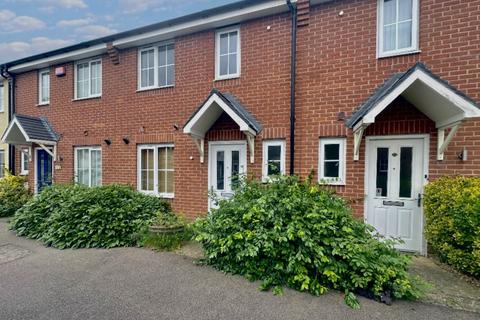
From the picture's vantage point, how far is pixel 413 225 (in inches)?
211

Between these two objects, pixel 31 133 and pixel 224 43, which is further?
pixel 31 133

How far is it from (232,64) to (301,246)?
513 cm

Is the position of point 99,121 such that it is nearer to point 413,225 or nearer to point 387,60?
point 387,60

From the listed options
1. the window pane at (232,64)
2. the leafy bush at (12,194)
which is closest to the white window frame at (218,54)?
the window pane at (232,64)

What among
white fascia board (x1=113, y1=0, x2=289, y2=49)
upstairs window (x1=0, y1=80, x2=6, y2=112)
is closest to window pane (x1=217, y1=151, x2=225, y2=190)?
white fascia board (x1=113, y1=0, x2=289, y2=49)

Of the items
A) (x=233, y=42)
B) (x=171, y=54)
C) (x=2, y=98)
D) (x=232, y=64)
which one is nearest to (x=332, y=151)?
(x=232, y=64)

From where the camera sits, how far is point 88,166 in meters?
9.04

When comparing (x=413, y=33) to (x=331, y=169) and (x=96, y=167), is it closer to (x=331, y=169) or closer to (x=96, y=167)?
(x=331, y=169)

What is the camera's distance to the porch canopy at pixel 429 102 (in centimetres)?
416

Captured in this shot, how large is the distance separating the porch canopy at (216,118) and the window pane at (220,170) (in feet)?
1.48

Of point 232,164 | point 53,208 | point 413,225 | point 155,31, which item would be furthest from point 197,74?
point 413,225

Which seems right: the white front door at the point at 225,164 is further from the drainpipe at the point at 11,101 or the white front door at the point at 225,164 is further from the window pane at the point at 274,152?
the drainpipe at the point at 11,101

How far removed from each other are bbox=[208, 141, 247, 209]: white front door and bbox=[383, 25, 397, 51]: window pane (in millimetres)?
3885

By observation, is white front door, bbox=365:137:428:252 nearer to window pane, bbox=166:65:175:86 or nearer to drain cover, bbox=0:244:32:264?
window pane, bbox=166:65:175:86
